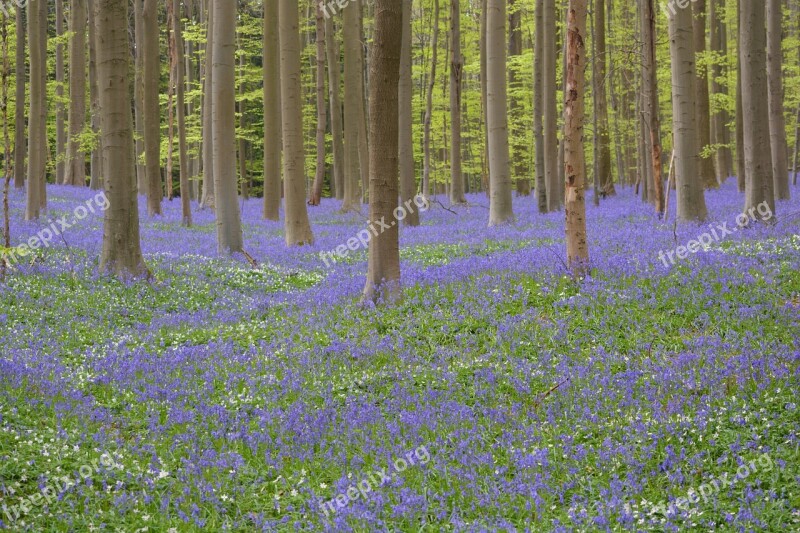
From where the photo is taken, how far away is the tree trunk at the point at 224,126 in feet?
52.2

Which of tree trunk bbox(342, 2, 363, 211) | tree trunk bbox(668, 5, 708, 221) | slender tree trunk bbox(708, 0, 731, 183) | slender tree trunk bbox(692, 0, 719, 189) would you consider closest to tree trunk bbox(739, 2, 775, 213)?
tree trunk bbox(668, 5, 708, 221)

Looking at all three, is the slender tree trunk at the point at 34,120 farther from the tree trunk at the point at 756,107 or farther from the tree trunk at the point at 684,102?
the tree trunk at the point at 756,107

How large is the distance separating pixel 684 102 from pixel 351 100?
43.3ft

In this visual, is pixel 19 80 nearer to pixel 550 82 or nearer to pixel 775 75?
pixel 550 82

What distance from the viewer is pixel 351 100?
24656mm

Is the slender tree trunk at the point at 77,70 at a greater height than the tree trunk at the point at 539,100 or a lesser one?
greater

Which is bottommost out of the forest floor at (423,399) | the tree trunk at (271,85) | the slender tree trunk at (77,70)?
the forest floor at (423,399)

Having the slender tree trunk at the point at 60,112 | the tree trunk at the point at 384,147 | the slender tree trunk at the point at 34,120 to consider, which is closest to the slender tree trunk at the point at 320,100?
the slender tree trunk at the point at 34,120

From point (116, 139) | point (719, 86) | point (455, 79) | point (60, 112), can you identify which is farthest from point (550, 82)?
point (60, 112)

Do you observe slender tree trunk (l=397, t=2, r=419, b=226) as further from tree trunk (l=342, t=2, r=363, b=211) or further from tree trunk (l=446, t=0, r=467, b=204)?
tree trunk (l=446, t=0, r=467, b=204)

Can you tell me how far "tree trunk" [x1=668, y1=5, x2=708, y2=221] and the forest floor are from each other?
2171 mm

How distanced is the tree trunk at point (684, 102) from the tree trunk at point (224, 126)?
9539mm

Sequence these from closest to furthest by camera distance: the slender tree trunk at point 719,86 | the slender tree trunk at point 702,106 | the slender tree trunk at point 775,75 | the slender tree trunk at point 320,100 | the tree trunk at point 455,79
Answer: the slender tree trunk at point 775,75, the tree trunk at point 455,79, the slender tree trunk at point 702,106, the slender tree trunk at point 320,100, the slender tree trunk at point 719,86

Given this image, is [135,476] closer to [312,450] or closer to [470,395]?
→ [312,450]
